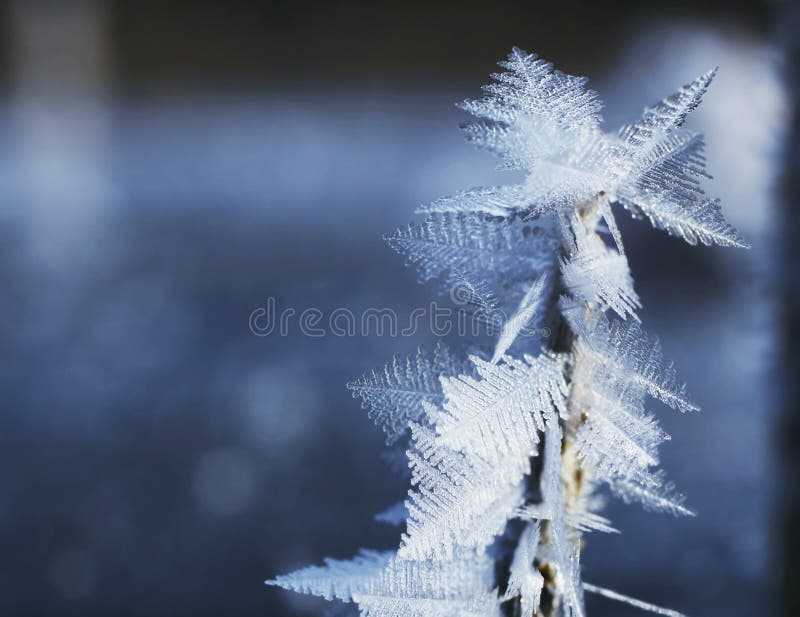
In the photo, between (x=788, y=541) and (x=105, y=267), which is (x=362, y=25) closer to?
(x=105, y=267)

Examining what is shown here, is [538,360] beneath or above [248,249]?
beneath

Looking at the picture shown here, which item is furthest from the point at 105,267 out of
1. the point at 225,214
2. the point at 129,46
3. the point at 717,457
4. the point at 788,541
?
the point at 788,541

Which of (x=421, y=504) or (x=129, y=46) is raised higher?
(x=129, y=46)

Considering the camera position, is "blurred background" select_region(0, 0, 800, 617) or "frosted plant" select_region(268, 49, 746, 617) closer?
"frosted plant" select_region(268, 49, 746, 617)

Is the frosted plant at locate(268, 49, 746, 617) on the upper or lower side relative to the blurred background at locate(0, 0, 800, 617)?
lower

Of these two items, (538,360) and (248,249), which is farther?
(248,249)
